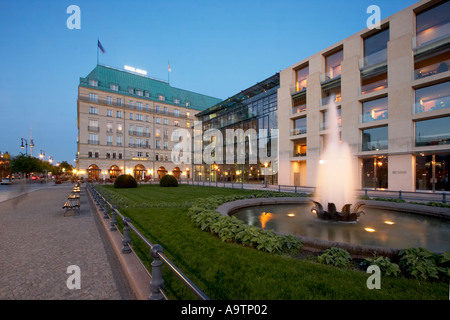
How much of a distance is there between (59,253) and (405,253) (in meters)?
8.88

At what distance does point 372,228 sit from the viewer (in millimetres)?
8477

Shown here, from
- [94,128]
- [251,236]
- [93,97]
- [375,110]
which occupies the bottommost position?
[251,236]

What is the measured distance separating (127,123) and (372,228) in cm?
6383

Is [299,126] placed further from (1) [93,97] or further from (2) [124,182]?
(1) [93,97]

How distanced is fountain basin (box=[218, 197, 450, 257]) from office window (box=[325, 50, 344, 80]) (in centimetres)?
2220

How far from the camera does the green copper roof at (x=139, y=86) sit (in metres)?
58.5

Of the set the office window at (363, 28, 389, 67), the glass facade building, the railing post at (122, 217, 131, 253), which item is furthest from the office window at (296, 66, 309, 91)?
the railing post at (122, 217, 131, 253)

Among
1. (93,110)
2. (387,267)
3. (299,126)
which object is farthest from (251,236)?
(93,110)

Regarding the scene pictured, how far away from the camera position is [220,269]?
4621 millimetres

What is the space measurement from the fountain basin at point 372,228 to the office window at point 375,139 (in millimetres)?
14241

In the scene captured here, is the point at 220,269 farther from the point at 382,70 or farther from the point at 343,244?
the point at 382,70

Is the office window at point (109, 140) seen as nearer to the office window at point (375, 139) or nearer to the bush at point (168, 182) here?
the bush at point (168, 182)

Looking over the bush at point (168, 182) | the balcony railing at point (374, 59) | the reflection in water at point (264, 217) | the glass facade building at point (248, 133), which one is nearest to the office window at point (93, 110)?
the glass facade building at point (248, 133)
